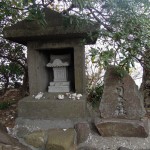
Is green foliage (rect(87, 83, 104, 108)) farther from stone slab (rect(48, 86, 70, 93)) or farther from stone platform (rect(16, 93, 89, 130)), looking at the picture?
stone platform (rect(16, 93, 89, 130))

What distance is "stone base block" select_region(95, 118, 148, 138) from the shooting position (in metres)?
3.26

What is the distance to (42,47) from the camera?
12.6 feet

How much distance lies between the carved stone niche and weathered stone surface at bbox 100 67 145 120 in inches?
32.2

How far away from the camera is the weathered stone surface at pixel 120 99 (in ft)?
11.2

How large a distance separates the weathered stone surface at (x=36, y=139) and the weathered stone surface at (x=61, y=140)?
0.28ft

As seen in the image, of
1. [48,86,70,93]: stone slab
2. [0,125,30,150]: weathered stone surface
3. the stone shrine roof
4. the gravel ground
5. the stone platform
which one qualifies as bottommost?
the gravel ground

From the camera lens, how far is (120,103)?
345 centimetres

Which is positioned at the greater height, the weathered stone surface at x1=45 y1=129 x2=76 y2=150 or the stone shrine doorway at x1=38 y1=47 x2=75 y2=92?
the stone shrine doorway at x1=38 y1=47 x2=75 y2=92

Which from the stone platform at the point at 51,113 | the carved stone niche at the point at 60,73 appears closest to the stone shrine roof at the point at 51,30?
the carved stone niche at the point at 60,73

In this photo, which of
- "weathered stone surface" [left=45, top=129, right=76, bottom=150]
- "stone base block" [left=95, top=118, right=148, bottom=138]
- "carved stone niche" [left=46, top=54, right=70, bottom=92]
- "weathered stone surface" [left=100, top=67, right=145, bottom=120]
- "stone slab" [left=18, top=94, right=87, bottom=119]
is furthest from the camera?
"carved stone niche" [left=46, top=54, right=70, bottom=92]

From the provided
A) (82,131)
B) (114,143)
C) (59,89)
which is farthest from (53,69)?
(114,143)

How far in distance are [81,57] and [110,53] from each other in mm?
911

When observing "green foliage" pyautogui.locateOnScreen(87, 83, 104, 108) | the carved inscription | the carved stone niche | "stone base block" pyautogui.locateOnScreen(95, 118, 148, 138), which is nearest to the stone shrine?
the carved stone niche

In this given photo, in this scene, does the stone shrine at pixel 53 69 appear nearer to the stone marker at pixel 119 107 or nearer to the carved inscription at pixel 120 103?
the stone marker at pixel 119 107
